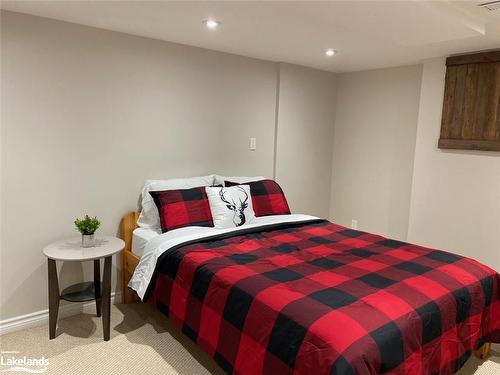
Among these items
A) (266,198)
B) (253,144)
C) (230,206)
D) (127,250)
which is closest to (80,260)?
(127,250)

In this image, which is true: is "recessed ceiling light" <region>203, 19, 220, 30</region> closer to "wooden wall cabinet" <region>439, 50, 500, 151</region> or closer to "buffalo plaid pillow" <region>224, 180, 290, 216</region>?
Result: "buffalo plaid pillow" <region>224, 180, 290, 216</region>

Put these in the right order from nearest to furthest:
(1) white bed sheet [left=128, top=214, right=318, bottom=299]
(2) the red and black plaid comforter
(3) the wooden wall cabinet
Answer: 1. (2) the red and black plaid comforter
2. (1) white bed sheet [left=128, top=214, right=318, bottom=299]
3. (3) the wooden wall cabinet

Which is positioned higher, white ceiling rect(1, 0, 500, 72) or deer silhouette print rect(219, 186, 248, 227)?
white ceiling rect(1, 0, 500, 72)

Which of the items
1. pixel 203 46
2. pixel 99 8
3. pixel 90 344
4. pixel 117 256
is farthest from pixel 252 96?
pixel 90 344

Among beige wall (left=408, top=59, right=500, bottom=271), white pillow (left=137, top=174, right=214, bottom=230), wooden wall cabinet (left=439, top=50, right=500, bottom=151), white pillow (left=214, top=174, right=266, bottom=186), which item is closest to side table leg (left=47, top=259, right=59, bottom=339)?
white pillow (left=137, top=174, right=214, bottom=230)

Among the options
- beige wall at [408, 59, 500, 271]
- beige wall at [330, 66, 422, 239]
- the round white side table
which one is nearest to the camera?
the round white side table

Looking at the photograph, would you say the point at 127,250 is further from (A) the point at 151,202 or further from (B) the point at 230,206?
A: (B) the point at 230,206

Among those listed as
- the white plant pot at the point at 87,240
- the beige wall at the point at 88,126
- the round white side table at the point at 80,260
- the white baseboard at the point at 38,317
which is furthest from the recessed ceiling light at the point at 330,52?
the white baseboard at the point at 38,317

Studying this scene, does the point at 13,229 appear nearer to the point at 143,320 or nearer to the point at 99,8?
the point at 143,320

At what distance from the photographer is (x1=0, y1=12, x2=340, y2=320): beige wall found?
8.18 ft

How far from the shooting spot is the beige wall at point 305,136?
13.0 feet

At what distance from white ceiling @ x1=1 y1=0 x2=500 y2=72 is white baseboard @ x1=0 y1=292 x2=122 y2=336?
206cm

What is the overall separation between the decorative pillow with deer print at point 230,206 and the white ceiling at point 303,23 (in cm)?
122

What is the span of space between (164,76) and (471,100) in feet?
8.69
